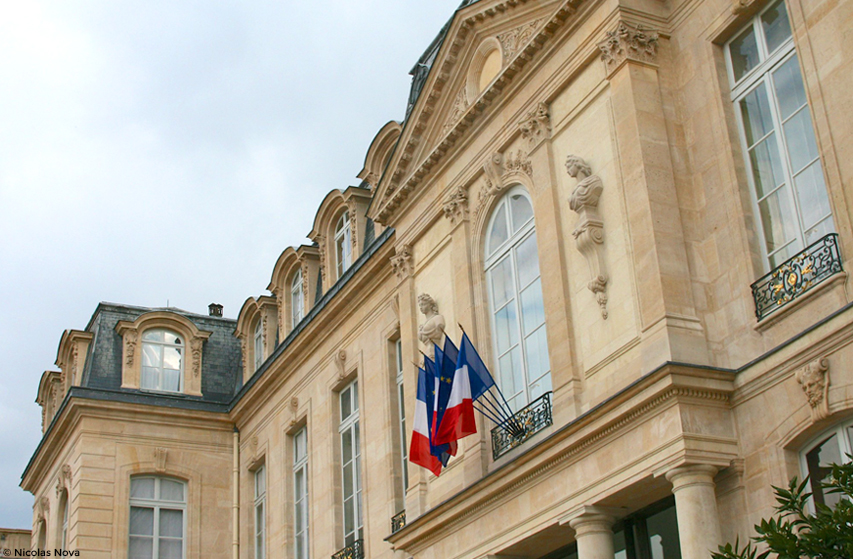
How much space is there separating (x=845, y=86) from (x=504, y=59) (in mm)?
4964

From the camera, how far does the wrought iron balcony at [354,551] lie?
57.4 ft

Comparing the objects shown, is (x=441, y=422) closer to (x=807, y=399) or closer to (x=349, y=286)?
(x=807, y=399)

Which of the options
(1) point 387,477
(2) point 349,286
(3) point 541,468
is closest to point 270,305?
(2) point 349,286

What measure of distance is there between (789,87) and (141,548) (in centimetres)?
1597

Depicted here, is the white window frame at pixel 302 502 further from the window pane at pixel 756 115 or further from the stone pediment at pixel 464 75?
the window pane at pixel 756 115

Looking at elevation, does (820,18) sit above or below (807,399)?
above

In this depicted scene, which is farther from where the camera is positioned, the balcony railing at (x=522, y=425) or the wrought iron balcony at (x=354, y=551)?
the wrought iron balcony at (x=354, y=551)

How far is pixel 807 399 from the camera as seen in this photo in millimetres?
9477

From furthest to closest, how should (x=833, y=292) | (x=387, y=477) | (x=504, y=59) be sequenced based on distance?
(x=387, y=477), (x=504, y=59), (x=833, y=292)

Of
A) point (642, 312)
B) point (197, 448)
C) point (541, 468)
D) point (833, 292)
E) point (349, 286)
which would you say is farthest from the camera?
point (197, 448)

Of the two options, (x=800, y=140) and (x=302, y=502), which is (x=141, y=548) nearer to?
(x=302, y=502)

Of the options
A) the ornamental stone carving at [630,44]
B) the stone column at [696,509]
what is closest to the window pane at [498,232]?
the ornamental stone carving at [630,44]

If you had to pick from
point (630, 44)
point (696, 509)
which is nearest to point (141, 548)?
point (630, 44)

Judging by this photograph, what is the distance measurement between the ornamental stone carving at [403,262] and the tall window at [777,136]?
5675 millimetres
